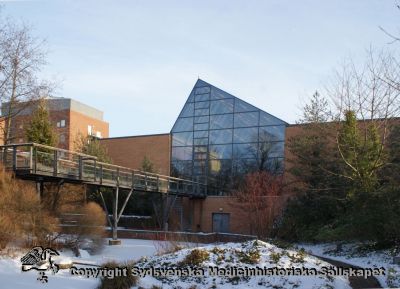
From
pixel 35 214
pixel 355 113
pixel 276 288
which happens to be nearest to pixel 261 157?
pixel 355 113

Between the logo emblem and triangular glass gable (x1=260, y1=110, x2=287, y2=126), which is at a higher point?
triangular glass gable (x1=260, y1=110, x2=287, y2=126)

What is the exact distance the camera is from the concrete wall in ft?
140

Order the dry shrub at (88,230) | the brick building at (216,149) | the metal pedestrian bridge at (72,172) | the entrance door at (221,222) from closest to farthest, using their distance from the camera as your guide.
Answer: the dry shrub at (88,230), the metal pedestrian bridge at (72,172), the entrance door at (221,222), the brick building at (216,149)

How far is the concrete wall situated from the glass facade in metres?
0.78

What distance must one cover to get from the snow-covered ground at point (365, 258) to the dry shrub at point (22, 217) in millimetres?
10035

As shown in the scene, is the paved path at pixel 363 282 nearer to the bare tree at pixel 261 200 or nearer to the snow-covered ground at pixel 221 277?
the snow-covered ground at pixel 221 277

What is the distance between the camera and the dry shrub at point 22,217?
559 inches

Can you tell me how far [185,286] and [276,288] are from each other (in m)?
2.03

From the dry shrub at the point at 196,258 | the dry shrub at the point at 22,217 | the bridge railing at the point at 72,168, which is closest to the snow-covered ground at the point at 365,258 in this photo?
the dry shrub at the point at 196,258

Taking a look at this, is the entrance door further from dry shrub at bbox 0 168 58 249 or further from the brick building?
dry shrub at bbox 0 168 58 249

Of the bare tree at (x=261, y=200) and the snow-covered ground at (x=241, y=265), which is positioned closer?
the snow-covered ground at (x=241, y=265)

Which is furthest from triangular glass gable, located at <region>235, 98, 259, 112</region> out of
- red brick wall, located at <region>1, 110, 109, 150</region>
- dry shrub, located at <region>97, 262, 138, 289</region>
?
dry shrub, located at <region>97, 262, 138, 289</region>

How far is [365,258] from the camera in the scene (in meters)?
18.4

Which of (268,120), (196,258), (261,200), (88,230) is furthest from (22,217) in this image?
(268,120)
